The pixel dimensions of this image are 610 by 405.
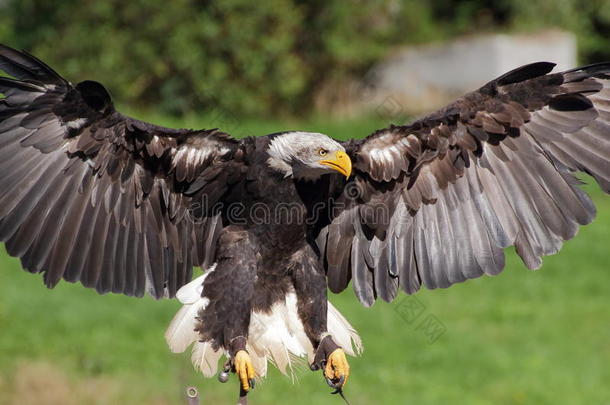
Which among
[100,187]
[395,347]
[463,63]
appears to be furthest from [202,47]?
[100,187]

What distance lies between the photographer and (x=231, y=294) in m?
5.53

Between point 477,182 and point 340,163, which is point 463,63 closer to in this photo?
point 477,182

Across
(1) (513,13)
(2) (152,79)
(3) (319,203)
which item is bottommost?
(3) (319,203)

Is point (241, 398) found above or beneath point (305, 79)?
beneath

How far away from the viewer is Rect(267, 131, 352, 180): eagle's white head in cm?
541

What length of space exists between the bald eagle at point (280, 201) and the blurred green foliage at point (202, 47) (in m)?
10.4

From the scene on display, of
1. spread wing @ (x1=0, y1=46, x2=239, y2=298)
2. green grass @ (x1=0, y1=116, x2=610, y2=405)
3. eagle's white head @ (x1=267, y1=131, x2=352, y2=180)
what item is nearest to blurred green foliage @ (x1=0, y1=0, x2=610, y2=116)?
green grass @ (x1=0, y1=116, x2=610, y2=405)

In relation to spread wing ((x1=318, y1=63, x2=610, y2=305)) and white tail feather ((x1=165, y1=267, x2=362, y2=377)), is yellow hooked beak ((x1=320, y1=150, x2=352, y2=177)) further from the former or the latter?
white tail feather ((x1=165, y1=267, x2=362, y2=377))

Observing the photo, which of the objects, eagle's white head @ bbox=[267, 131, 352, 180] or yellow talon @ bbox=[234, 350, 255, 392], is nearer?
yellow talon @ bbox=[234, 350, 255, 392]

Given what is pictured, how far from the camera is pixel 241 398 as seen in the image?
5.13 meters

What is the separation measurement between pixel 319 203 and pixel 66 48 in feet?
36.4

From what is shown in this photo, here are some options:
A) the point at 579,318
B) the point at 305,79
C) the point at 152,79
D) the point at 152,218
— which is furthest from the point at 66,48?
the point at 152,218

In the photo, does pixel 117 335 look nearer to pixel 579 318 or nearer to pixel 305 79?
pixel 579 318

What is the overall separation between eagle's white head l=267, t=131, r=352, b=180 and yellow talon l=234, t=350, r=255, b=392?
0.94 meters
